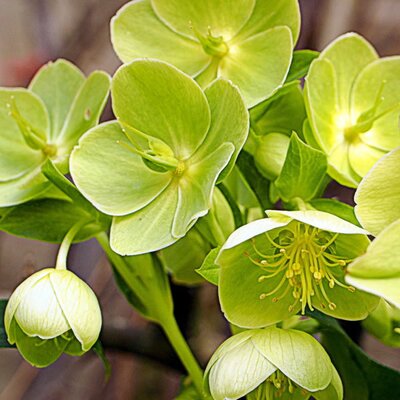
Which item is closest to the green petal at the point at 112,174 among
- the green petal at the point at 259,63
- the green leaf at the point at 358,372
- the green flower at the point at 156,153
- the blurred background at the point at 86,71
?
the green flower at the point at 156,153

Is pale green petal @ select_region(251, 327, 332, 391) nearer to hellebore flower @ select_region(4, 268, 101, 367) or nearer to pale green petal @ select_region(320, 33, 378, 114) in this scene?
hellebore flower @ select_region(4, 268, 101, 367)

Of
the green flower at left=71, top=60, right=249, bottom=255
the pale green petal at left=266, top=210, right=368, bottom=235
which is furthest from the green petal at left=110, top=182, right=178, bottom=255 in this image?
the pale green petal at left=266, top=210, right=368, bottom=235

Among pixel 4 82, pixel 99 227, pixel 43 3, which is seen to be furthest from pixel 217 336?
pixel 43 3

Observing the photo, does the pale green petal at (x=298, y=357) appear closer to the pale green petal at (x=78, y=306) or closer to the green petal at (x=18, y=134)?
the pale green petal at (x=78, y=306)

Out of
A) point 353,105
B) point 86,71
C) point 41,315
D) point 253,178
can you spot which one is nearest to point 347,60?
point 353,105

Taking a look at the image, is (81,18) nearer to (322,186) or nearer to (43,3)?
(43,3)

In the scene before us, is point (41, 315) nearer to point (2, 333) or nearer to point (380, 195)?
point (2, 333)

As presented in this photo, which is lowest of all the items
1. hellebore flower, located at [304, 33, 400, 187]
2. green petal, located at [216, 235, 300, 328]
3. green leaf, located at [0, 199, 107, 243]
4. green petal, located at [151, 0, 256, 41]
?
green leaf, located at [0, 199, 107, 243]
